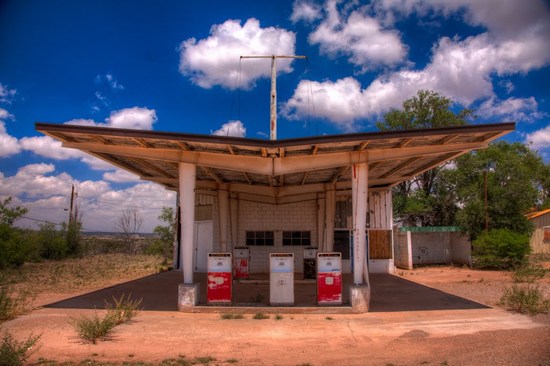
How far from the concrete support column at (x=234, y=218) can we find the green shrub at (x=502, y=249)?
13033mm

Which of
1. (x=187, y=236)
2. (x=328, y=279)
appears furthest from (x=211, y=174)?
(x=328, y=279)

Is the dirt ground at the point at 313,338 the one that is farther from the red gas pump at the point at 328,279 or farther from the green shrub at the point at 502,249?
the green shrub at the point at 502,249

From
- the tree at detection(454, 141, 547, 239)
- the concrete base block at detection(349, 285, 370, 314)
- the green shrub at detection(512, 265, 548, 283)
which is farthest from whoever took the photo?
the tree at detection(454, 141, 547, 239)

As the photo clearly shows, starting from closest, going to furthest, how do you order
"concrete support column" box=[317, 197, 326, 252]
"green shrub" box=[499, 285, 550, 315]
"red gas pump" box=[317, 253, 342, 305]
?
"green shrub" box=[499, 285, 550, 315] → "red gas pump" box=[317, 253, 342, 305] → "concrete support column" box=[317, 197, 326, 252]

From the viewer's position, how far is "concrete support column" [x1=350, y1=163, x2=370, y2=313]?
1087cm

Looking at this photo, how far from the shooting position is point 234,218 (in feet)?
67.3

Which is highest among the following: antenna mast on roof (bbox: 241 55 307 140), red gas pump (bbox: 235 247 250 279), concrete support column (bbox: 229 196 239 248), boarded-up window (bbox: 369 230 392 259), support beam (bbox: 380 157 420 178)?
antenna mast on roof (bbox: 241 55 307 140)

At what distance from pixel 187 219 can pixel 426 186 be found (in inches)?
1060

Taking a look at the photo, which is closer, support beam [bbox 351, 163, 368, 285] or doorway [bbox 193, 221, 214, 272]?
support beam [bbox 351, 163, 368, 285]

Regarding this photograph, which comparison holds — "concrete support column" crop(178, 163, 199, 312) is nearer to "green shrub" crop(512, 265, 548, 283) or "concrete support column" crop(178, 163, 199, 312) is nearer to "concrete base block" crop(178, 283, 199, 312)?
"concrete base block" crop(178, 283, 199, 312)

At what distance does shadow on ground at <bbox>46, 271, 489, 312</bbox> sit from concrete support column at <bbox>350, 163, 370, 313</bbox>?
2.16ft

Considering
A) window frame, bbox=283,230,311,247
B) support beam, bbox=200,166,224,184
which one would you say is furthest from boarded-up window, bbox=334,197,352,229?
support beam, bbox=200,166,224,184

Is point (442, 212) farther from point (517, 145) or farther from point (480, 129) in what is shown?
point (480, 129)

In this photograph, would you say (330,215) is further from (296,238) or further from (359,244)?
(359,244)
